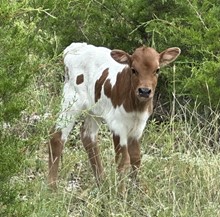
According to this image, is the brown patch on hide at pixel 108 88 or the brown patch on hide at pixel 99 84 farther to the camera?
the brown patch on hide at pixel 99 84

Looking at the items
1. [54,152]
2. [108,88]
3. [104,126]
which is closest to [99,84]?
[108,88]

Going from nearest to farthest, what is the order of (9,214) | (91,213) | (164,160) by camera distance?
(9,214) → (91,213) → (164,160)

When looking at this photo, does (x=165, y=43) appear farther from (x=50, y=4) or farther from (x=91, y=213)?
(x=50, y=4)

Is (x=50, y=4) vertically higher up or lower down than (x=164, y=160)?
higher up

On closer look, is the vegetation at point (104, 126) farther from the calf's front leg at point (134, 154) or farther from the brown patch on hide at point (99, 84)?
the brown patch on hide at point (99, 84)

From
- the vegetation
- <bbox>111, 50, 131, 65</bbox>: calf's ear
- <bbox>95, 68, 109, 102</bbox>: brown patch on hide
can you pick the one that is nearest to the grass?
the vegetation

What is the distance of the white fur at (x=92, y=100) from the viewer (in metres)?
7.76

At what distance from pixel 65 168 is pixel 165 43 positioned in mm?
2306

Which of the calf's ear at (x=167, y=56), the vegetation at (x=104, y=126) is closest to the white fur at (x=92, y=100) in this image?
the vegetation at (x=104, y=126)

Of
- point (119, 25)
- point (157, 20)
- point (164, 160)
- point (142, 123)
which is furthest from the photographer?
point (119, 25)

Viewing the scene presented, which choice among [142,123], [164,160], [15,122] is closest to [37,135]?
[15,122]

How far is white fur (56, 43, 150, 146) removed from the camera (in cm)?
776

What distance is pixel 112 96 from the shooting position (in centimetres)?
792

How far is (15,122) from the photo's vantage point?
593 cm
